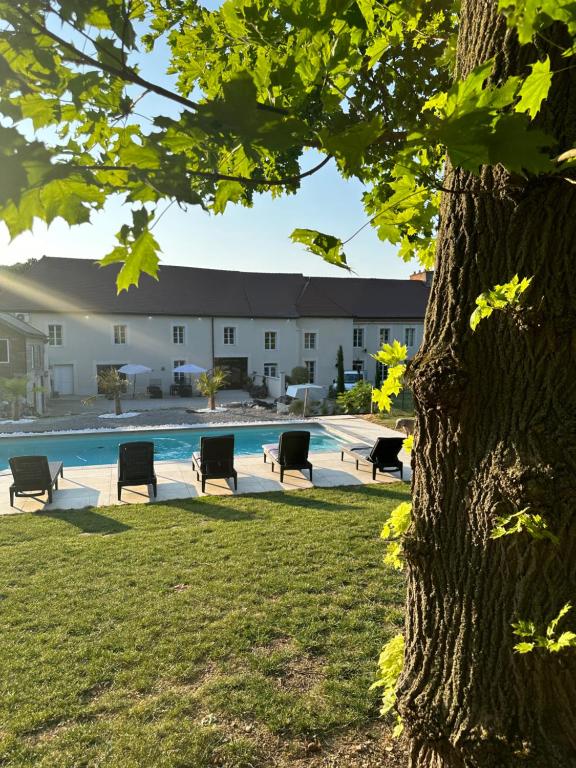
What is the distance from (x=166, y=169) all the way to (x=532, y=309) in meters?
1.55

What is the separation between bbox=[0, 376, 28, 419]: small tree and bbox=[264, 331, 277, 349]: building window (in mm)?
18582

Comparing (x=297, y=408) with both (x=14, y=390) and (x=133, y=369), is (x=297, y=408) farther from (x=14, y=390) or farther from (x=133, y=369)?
(x=14, y=390)

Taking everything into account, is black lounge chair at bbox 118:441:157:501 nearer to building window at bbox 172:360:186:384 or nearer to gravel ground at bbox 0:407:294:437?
gravel ground at bbox 0:407:294:437

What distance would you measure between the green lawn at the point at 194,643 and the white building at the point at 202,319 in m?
27.6

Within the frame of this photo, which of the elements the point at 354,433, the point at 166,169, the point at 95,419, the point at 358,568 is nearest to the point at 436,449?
the point at 166,169

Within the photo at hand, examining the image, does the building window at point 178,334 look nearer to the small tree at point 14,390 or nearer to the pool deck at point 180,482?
the small tree at point 14,390

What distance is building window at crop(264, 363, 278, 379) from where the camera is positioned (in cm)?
3756

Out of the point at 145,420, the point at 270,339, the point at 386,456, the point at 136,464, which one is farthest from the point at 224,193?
the point at 270,339


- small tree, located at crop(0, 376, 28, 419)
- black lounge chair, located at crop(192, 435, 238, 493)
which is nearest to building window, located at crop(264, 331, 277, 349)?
small tree, located at crop(0, 376, 28, 419)

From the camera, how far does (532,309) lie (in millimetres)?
1935

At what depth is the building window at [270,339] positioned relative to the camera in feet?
A: 123

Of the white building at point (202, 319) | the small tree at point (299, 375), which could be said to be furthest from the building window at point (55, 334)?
the small tree at point (299, 375)

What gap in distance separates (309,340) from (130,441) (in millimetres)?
24169

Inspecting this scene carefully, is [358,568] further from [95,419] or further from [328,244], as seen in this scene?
[95,419]
